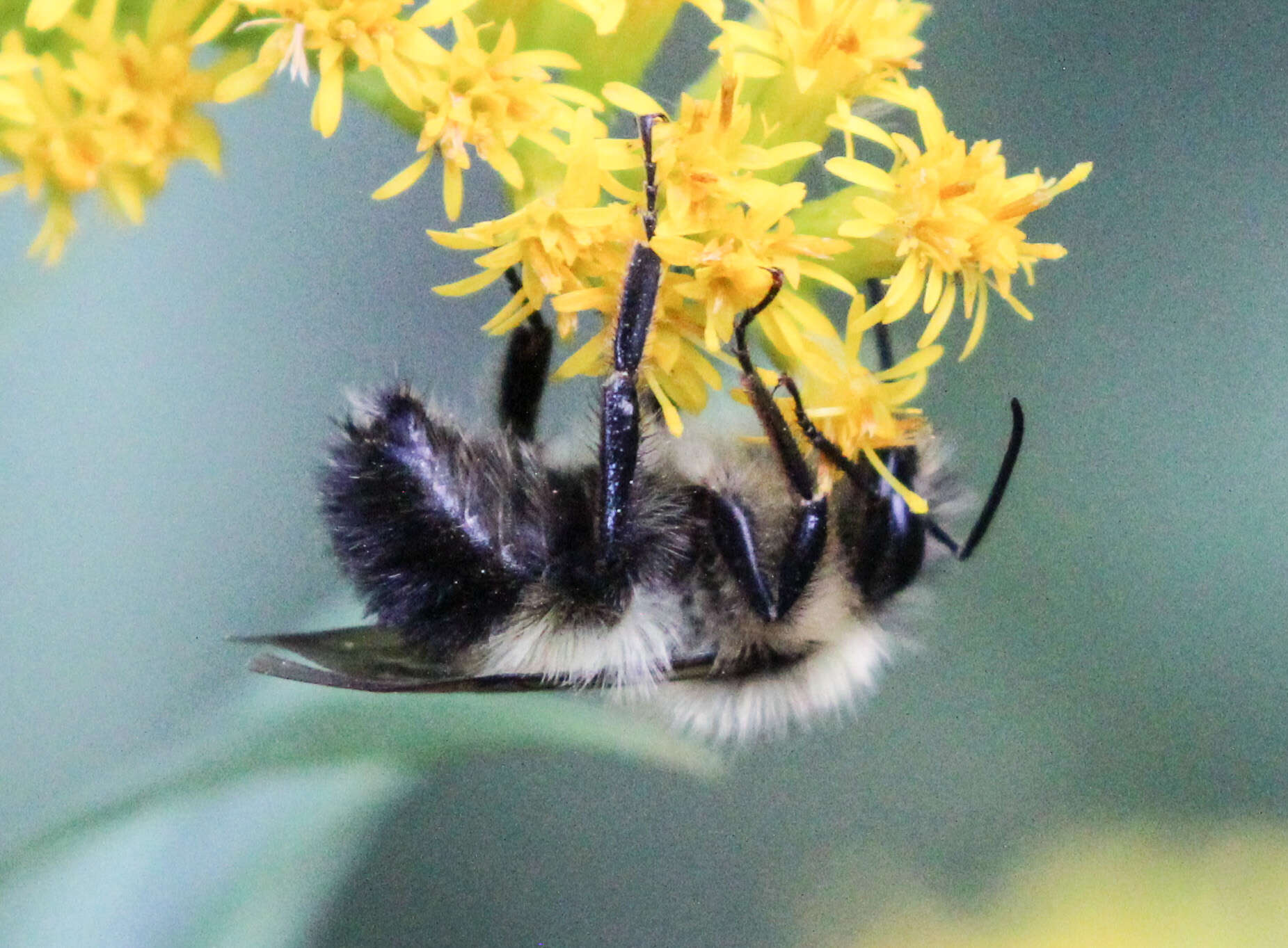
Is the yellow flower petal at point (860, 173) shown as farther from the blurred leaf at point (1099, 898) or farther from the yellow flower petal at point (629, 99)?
the blurred leaf at point (1099, 898)

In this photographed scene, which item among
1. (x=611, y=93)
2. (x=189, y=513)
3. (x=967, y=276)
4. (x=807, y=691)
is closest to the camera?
(x=611, y=93)

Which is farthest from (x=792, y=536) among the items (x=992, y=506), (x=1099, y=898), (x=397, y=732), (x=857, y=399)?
(x=1099, y=898)

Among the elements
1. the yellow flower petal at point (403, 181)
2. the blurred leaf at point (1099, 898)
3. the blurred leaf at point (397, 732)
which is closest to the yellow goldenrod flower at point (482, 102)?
the yellow flower petal at point (403, 181)

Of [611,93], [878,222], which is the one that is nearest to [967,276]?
[878,222]

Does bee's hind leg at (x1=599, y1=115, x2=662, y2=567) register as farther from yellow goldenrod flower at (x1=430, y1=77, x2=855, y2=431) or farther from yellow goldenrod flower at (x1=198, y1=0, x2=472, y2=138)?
yellow goldenrod flower at (x1=198, y1=0, x2=472, y2=138)

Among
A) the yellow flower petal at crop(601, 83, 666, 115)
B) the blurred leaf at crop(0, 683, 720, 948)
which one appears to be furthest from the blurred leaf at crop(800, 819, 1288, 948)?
the yellow flower petal at crop(601, 83, 666, 115)

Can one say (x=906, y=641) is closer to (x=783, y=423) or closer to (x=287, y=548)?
(x=783, y=423)

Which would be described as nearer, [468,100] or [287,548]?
[468,100]
